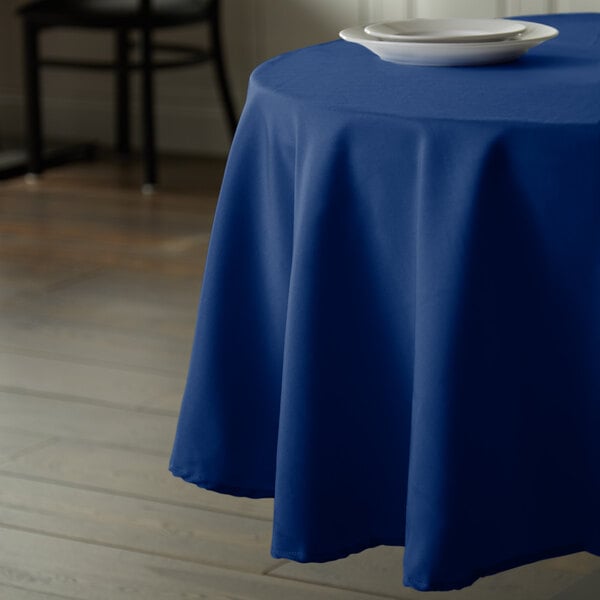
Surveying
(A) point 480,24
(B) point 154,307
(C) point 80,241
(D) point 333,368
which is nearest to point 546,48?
(A) point 480,24

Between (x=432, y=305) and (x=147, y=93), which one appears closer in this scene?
(x=432, y=305)

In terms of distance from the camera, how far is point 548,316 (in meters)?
1.28

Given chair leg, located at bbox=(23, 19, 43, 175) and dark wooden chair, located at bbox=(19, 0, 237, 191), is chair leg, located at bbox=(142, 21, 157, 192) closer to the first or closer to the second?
dark wooden chair, located at bbox=(19, 0, 237, 191)

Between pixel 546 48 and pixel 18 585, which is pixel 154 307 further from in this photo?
pixel 546 48

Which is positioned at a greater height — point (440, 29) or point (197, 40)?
point (440, 29)

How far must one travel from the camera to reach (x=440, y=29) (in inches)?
63.6

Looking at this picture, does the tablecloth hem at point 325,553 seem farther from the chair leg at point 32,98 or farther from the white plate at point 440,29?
the chair leg at point 32,98

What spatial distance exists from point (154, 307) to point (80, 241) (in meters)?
0.60

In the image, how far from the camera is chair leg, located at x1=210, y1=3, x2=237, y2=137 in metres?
3.87

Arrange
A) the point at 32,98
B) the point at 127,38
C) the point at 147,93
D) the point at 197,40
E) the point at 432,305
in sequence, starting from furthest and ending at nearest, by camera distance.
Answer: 1. the point at 197,40
2. the point at 127,38
3. the point at 32,98
4. the point at 147,93
5. the point at 432,305

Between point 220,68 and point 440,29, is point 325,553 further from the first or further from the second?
point 220,68

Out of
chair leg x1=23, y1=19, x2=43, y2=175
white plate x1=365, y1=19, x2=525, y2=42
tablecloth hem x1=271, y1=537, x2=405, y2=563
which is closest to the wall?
chair leg x1=23, y1=19, x2=43, y2=175

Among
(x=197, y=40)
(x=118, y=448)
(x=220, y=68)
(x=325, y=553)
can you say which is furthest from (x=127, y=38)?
(x=325, y=553)

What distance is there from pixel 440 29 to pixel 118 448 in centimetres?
87
